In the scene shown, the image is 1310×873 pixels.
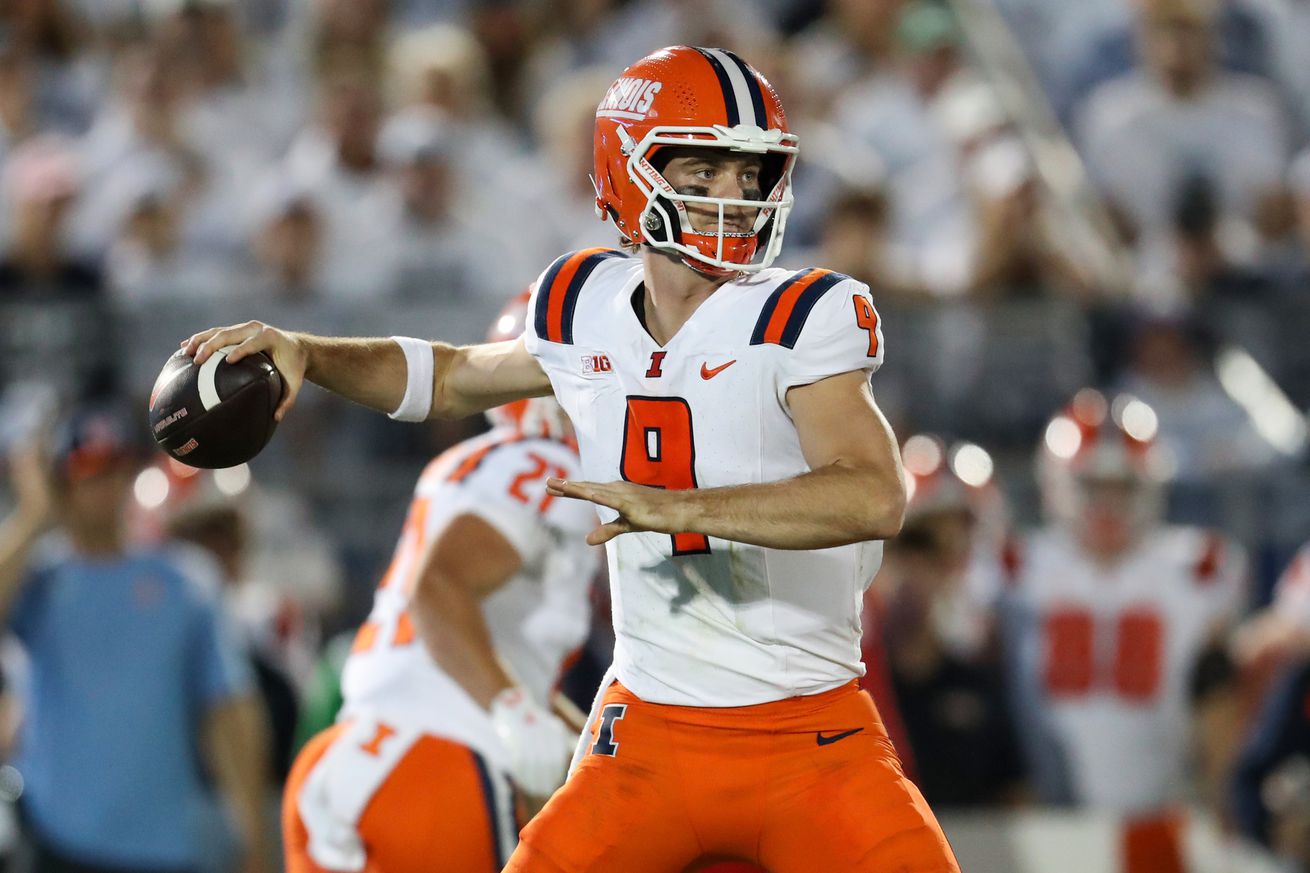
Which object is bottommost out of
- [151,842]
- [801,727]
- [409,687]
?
[151,842]

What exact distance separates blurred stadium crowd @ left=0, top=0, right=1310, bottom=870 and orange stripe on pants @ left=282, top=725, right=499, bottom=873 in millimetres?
1500

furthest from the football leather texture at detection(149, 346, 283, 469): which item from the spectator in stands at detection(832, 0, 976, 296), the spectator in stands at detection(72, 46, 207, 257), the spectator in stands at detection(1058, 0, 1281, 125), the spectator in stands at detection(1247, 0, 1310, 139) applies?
the spectator in stands at detection(1247, 0, 1310, 139)

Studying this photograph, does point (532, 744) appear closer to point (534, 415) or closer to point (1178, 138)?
point (534, 415)

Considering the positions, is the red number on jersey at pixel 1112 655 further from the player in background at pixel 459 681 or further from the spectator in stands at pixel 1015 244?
the player in background at pixel 459 681

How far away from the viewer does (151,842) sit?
233 inches

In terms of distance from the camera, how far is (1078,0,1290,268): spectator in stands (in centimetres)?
845

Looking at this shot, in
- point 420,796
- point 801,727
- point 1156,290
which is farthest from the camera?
point 1156,290

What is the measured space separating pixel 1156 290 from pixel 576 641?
4233 millimetres

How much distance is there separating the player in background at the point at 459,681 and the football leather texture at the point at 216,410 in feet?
2.58

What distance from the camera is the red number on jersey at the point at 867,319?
10.6ft

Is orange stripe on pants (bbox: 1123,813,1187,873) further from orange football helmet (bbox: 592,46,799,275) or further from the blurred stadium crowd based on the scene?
orange football helmet (bbox: 592,46,799,275)

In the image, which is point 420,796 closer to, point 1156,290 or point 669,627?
point 669,627

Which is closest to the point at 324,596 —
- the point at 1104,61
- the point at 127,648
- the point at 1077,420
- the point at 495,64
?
the point at 127,648

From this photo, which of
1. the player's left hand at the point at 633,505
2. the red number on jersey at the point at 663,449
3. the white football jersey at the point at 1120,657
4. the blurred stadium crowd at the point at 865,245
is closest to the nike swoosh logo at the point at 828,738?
the red number on jersey at the point at 663,449
